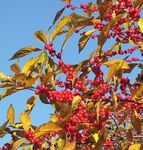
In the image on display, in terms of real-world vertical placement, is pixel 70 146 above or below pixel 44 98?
below

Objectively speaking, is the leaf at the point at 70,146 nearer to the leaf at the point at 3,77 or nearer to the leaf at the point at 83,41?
the leaf at the point at 3,77

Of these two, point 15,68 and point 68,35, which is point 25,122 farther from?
point 68,35

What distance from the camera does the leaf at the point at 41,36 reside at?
3.58 meters

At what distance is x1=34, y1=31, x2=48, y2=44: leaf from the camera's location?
358 cm

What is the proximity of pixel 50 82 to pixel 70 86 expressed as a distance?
0.73 ft

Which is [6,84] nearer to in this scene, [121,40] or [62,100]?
[62,100]

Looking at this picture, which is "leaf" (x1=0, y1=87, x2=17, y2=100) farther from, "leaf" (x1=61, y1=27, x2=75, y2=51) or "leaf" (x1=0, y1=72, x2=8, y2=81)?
"leaf" (x1=61, y1=27, x2=75, y2=51)

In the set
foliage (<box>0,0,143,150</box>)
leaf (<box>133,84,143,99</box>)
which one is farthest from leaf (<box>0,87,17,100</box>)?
leaf (<box>133,84,143,99</box>)

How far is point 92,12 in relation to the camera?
4.04 metres

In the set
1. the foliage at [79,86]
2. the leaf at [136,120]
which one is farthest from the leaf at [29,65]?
the leaf at [136,120]

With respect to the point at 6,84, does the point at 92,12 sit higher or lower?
higher

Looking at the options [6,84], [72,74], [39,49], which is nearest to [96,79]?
[72,74]

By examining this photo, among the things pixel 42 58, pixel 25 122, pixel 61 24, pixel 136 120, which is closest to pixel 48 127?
pixel 25 122

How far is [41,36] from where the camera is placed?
3607mm
